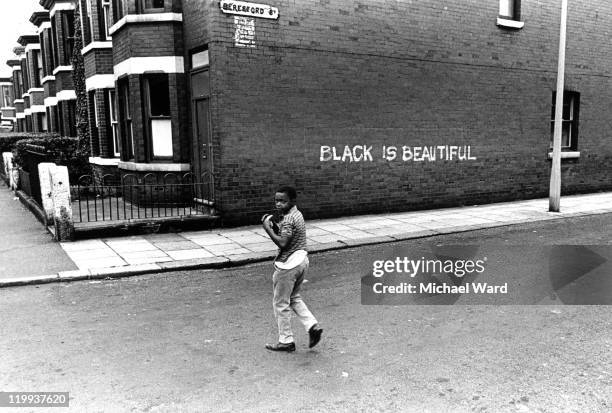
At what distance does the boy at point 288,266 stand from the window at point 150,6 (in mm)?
8775

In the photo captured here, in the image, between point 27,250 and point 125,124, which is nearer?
point 27,250

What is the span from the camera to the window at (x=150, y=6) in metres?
11.7

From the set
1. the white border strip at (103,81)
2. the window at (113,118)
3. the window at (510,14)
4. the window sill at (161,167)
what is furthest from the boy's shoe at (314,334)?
Result: the white border strip at (103,81)

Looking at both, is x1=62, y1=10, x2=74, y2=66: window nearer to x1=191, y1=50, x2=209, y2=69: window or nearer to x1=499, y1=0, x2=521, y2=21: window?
x1=191, y1=50, x2=209, y2=69: window

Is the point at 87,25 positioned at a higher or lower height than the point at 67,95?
higher

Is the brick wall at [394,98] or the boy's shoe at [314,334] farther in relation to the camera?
the brick wall at [394,98]

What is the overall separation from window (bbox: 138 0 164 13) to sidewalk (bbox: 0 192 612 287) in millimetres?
5217

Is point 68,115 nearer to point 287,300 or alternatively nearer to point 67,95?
point 67,95

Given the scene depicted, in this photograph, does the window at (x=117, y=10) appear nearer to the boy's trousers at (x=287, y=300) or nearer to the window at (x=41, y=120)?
the boy's trousers at (x=287, y=300)

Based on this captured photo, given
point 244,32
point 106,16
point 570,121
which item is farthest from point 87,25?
point 570,121

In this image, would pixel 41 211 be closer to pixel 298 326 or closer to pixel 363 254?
pixel 363 254

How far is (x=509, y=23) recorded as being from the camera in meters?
14.0

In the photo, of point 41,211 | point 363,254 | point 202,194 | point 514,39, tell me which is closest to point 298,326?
point 363,254

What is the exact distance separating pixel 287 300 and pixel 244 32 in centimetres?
735
